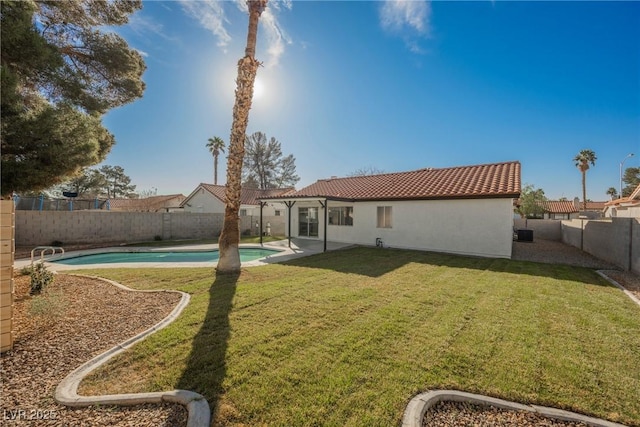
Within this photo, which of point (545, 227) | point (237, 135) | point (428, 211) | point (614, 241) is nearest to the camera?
point (237, 135)

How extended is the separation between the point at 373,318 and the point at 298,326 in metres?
1.47

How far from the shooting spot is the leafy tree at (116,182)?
4947 centimetres

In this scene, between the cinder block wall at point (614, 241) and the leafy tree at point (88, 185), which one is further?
the leafy tree at point (88, 185)

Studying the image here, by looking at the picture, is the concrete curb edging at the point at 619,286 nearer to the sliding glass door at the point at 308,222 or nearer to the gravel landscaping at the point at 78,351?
the gravel landscaping at the point at 78,351

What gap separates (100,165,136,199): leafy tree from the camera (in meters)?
49.5

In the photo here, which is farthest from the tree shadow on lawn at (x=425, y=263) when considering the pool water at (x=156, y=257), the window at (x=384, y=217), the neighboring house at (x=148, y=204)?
the neighboring house at (x=148, y=204)

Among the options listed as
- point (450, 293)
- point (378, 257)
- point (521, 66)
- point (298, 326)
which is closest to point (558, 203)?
point (521, 66)

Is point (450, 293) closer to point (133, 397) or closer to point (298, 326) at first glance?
point (298, 326)

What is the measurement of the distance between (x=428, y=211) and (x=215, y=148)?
37677 mm

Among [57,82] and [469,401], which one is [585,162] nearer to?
[469,401]

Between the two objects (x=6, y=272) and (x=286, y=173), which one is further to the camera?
(x=286, y=173)

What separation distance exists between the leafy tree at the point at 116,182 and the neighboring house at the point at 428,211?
48.4 meters

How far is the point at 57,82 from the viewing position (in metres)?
7.82

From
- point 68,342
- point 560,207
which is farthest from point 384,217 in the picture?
point 560,207
